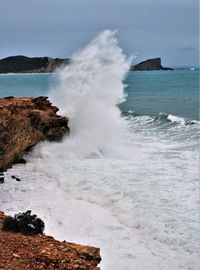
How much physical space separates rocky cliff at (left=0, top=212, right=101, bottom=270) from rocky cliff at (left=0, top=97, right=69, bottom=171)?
24.9 feet

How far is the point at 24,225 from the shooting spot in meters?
7.81

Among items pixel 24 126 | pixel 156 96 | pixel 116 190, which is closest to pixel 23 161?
pixel 24 126

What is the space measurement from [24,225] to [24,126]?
29.7 ft

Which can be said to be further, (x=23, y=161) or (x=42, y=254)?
(x=23, y=161)

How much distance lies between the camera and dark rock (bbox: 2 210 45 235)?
7.78m

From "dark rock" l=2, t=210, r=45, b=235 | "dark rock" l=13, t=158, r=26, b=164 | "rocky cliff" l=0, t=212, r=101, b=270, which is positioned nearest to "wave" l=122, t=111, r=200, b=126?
"dark rock" l=13, t=158, r=26, b=164

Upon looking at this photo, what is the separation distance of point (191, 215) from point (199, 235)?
1.05 metres

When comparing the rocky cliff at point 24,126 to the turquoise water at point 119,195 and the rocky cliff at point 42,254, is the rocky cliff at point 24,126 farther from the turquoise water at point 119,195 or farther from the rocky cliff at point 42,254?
the rocky cliff at point 42,254

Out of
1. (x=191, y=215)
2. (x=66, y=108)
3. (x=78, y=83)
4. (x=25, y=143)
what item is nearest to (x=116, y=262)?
(x=191, y=215)

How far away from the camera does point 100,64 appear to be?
27.0m

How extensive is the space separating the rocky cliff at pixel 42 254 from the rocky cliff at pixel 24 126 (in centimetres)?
760

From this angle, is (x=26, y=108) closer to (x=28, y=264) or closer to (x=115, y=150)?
(x=115, y=150)

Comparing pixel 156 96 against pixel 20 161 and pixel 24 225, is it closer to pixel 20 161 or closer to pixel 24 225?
pixel 20 161

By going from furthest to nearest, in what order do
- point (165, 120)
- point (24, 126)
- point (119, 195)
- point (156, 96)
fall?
point (156, 96) < point (165, 120) < point (24, 126) < point (119, 195)
